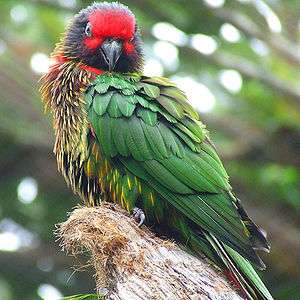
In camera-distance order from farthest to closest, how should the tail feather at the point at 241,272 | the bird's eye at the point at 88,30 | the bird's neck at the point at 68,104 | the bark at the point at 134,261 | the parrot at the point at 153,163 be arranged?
the bird's eye at the point at 88,30, the bird's neck at the point at 68,104, the parrot at the point at 153,163, the tail feather at the point at 241,272, the bark at the point at 134,261

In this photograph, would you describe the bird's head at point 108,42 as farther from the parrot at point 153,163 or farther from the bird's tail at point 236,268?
the bird's tail at point 236,268

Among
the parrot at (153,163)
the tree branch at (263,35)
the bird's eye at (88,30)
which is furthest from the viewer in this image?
the tree branch at (263,35)

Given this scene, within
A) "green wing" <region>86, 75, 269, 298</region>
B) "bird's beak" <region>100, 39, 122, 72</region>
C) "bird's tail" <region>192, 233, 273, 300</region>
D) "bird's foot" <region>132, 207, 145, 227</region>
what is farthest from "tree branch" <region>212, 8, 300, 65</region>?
"bird's tail" <region>192, 233, 273, 300</region>

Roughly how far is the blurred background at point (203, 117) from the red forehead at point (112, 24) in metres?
3.08

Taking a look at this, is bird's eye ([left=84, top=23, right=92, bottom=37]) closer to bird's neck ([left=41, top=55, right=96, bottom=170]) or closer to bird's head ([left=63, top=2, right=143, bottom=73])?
bird's head ([left=63, top=2, right=143, bottom=73])

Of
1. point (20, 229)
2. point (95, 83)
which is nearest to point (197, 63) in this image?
point (20, 229)

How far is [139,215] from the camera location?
19.2 feet

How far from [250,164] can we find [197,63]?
4.88ft

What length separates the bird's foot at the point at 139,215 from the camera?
580 centimetres

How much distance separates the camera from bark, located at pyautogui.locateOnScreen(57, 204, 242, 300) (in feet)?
16.5

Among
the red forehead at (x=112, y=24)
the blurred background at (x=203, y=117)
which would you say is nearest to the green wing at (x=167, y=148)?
the red forehead at (x=112, y=24)

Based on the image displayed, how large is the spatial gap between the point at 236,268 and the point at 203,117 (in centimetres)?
540

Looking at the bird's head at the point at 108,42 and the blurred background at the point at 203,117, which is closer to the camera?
the bird's head at the point at 108,42

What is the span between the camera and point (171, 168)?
604 cm
